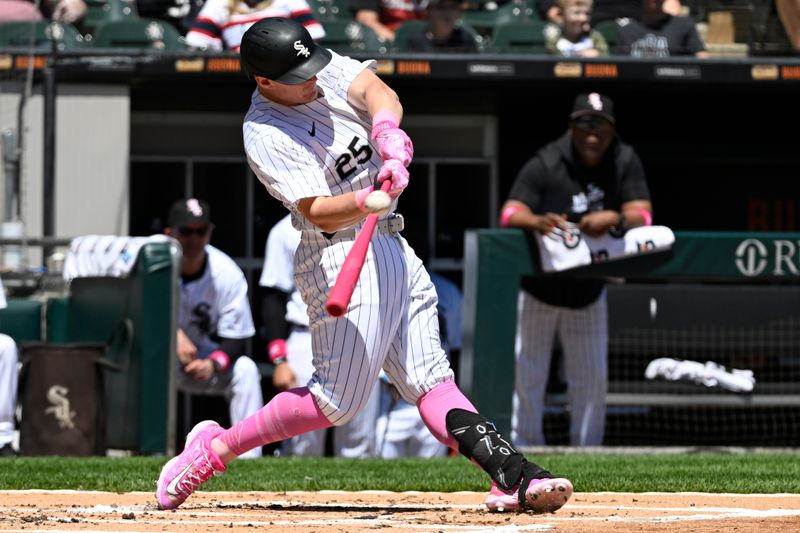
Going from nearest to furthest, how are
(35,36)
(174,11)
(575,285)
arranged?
(575,285) < (35,36) < (174,11)

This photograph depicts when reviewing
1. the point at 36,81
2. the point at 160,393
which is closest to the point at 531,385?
the point at 160,393

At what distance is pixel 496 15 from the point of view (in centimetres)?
1005

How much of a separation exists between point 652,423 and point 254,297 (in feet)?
10.1

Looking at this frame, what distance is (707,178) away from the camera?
1001 centimetres

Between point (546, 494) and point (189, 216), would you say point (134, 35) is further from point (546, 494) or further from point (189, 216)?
point (546, 494)

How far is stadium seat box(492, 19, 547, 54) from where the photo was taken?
29.7 feet

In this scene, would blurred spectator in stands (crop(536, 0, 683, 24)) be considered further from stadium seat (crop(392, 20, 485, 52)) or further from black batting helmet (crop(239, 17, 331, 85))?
black batting helmet (crop(239, 17, 331, 85))

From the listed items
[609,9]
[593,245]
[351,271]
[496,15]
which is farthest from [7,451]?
[609,9]

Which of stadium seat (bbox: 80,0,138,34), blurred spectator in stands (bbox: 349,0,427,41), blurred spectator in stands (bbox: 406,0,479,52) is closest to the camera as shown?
blurred spectator in stands (bbox: 406,0,479,52)

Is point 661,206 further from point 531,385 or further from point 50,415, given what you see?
point 50,415

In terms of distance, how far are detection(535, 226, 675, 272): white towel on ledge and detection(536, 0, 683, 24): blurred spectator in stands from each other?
2566mm

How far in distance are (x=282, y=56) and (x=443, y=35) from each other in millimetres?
4949

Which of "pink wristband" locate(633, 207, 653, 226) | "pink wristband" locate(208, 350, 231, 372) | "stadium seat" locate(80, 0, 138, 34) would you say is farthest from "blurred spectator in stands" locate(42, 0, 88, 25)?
"pink wristband" locate(633, 207, 653, 226)

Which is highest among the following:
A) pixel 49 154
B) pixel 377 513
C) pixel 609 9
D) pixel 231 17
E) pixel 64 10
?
pixel 609 9
